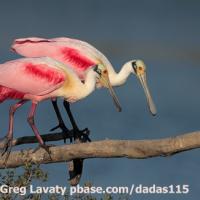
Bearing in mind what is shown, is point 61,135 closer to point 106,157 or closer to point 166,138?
point 106,157

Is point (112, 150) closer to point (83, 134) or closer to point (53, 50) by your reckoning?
point (83, 134)

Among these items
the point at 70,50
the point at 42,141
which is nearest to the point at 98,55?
the point at 70,50

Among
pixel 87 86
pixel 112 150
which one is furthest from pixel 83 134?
pixel 112 150

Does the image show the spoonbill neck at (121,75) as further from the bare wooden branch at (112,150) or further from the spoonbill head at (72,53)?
the bare wooden branch at (112,150)

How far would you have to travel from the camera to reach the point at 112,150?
1389 cm

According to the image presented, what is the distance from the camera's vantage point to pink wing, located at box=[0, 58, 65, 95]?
689 inches

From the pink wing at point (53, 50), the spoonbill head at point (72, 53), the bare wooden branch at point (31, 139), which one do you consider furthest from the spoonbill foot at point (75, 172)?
the pink wing at point (53, 50)

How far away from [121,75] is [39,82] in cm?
322

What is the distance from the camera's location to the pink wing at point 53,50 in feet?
65.4

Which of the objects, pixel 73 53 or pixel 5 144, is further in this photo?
pixel 73 53

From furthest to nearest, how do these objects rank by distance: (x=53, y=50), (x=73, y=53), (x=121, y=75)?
1. (x=121, y=75)
2. (x=53, y=50)
3. (x=73, y=53)

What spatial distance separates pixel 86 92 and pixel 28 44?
3.09 metres

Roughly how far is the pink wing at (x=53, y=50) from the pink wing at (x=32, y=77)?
2.12 m

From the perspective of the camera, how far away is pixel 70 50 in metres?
20.2
